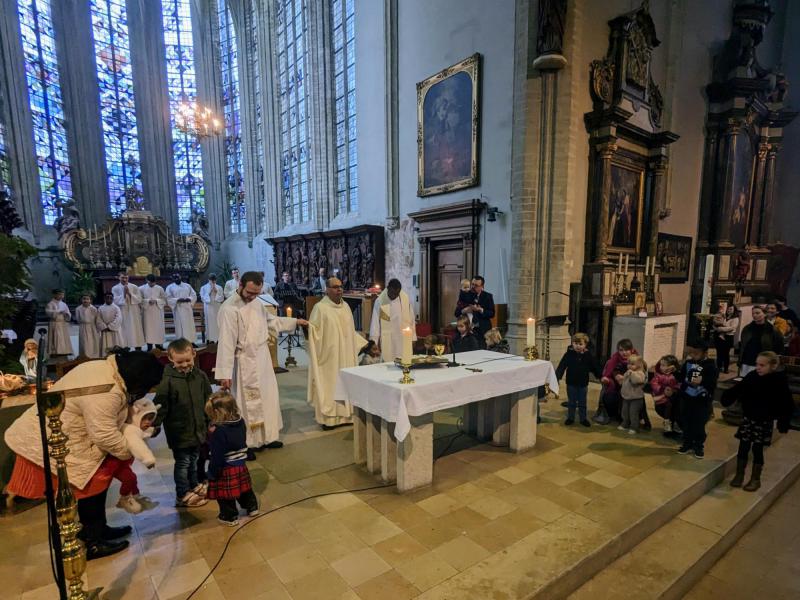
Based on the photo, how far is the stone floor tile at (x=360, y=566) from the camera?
2637mm

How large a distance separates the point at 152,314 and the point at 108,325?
4.63 feet

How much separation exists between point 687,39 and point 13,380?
14542 mm

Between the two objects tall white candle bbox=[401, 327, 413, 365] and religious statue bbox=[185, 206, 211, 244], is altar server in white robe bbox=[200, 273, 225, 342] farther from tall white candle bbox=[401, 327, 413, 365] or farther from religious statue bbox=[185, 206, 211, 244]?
religious statue bbox=[185, 206, 211, 244]

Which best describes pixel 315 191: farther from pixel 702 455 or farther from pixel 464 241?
pixel 702 455

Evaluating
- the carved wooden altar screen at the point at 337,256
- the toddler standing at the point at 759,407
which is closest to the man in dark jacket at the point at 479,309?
the toddler standing at the point at 759,407

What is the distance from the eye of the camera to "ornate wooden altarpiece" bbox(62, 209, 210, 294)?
18.7 meters

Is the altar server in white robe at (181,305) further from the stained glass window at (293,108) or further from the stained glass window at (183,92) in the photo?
the stained glass window at (183,92)

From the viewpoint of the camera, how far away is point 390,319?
6.03 m

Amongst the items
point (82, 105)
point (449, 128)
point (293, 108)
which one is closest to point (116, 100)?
point (82, 105)

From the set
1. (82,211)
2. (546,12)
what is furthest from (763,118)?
(82,211)

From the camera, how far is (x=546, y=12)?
7.35m

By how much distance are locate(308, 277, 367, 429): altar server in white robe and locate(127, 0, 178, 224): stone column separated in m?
21.7

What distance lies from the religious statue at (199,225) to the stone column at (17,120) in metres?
6.51

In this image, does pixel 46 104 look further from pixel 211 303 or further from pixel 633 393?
pixel 633 393
